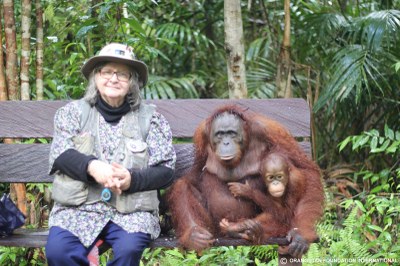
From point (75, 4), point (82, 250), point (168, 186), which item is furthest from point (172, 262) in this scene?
point (75, 4)

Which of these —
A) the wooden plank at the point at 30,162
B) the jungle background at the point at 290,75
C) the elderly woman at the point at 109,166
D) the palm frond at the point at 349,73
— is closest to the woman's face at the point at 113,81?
the elderly woman at the point at 109,166

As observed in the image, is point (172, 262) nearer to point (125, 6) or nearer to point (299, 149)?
point (299, 149)

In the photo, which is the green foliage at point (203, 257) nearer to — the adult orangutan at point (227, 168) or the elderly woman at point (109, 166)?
the adult orangutan at point (227, 168)

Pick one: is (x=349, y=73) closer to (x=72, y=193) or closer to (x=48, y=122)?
(x=48, y=122)

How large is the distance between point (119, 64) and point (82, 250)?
84 cm

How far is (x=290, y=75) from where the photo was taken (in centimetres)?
483

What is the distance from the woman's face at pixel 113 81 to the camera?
10.0ft

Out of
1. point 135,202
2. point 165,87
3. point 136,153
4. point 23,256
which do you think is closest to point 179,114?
point 136,153

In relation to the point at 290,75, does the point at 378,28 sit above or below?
above

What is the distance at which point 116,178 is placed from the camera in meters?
2.84

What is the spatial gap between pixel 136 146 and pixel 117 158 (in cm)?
10

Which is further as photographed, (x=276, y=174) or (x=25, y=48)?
(x=25, y=48)

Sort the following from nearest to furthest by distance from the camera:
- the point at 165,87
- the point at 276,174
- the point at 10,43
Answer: the point at 276,174
the point at 10,43
the point at 165,87

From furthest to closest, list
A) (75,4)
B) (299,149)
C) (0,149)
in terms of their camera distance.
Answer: (75,4)
(0,149)
(299,149)
